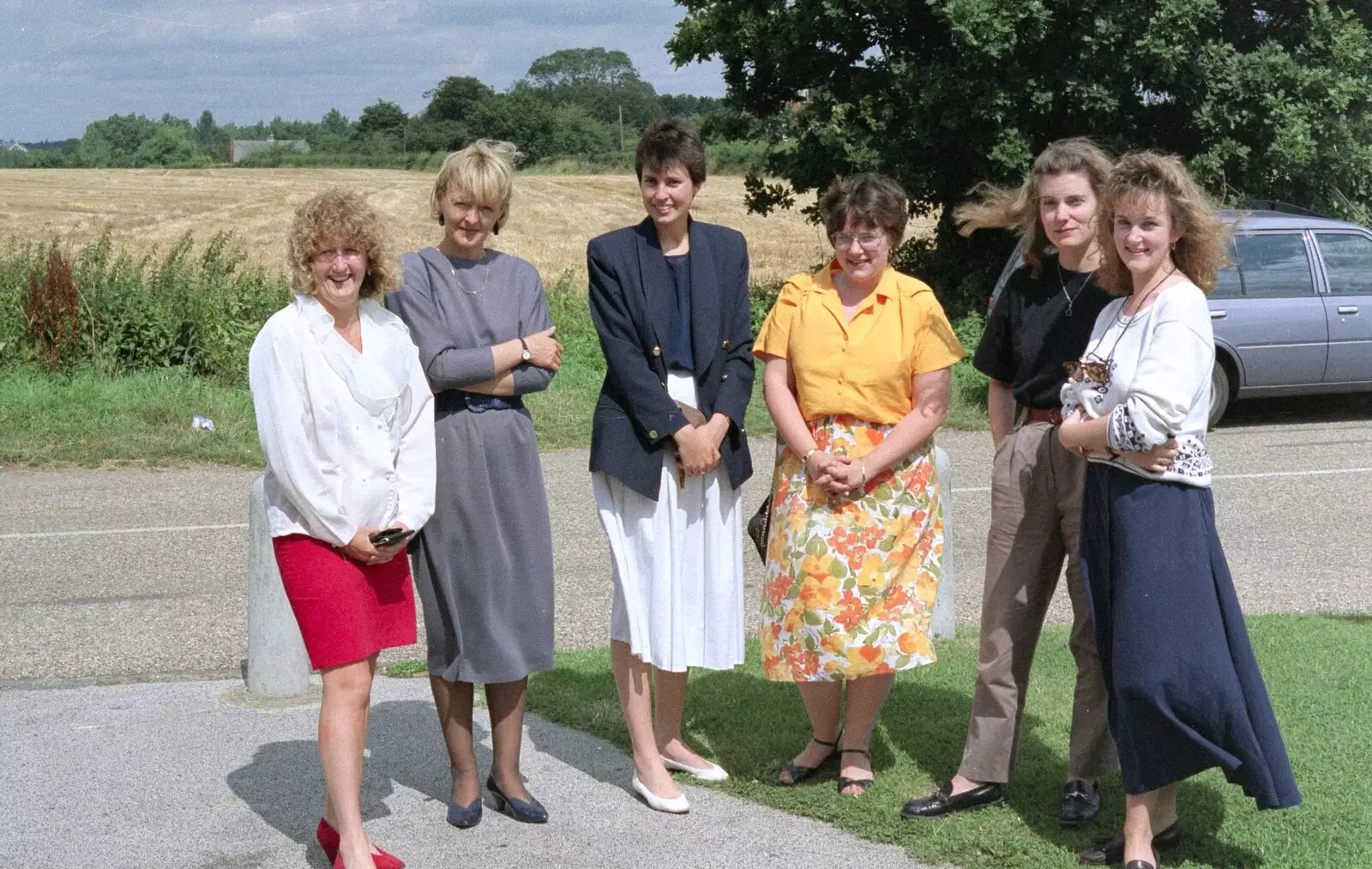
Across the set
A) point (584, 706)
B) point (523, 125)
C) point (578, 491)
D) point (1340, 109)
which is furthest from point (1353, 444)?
point (523, 125)

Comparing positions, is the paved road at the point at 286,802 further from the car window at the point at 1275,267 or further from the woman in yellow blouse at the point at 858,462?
the car window at the point at 1275,267

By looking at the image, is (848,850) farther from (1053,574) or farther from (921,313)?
(921,313)

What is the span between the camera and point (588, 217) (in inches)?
1428

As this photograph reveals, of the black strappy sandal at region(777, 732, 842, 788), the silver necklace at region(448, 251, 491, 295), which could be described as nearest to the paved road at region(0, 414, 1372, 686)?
the black strappy sandal at region(777, 732, 842, 788)

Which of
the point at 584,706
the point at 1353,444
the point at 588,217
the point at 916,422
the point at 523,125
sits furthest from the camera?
the point at 523,125

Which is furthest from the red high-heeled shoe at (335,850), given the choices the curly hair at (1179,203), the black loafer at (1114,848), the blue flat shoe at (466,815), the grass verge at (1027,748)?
the curly hair at (1179,203)

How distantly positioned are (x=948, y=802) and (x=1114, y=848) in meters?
0.55

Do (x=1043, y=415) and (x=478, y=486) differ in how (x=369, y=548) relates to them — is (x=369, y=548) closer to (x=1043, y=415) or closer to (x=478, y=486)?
(x=478, y=486)

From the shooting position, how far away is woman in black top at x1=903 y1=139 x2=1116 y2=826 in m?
4.43

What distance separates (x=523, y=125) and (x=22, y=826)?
59853 millimetres

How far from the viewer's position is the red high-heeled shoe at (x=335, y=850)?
425cm

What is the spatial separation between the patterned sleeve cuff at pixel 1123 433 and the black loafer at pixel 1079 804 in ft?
3.87

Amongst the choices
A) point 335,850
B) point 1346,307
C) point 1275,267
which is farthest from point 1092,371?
point 1346,307

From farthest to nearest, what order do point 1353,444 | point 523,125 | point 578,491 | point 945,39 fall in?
point 523,125 < point 945,39 < point 1353,444 < point 578,491
